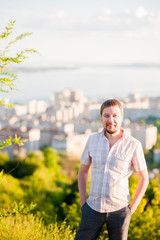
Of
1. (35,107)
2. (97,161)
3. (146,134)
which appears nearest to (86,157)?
(97,161)

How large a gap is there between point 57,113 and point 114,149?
1044 inches

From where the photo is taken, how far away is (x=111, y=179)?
108 centimetres

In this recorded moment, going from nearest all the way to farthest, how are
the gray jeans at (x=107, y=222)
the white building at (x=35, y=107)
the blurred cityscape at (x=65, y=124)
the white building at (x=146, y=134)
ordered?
the gray jeans at (x=107, y=222), the blurred cityscape at (x=65, y=124), the white building at (x=146, y=134), the white building at (x=35, y=107)

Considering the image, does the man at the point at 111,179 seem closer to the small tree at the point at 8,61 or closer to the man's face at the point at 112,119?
the man's face at the point at 112,119

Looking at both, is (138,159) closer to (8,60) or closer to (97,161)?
(97,161)

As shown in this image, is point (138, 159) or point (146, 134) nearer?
point (138, 159)

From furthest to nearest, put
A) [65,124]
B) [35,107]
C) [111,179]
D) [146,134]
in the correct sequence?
[35,107], [65,124], [146,134], [111,179]

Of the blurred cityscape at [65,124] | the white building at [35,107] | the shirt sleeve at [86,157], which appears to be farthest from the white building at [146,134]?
the shirt sleeve at [86,157]

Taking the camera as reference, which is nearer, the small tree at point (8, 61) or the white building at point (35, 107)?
the small tree at point (8, 61)

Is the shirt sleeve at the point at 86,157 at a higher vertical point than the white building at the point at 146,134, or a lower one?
higher

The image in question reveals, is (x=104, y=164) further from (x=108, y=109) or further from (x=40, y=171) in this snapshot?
(x=40, y=171)

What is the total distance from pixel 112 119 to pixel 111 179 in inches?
6.9

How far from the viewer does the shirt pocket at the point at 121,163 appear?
3.58ft

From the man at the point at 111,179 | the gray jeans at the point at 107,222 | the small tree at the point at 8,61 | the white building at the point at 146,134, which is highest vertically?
the small tree at the point at 8,61
